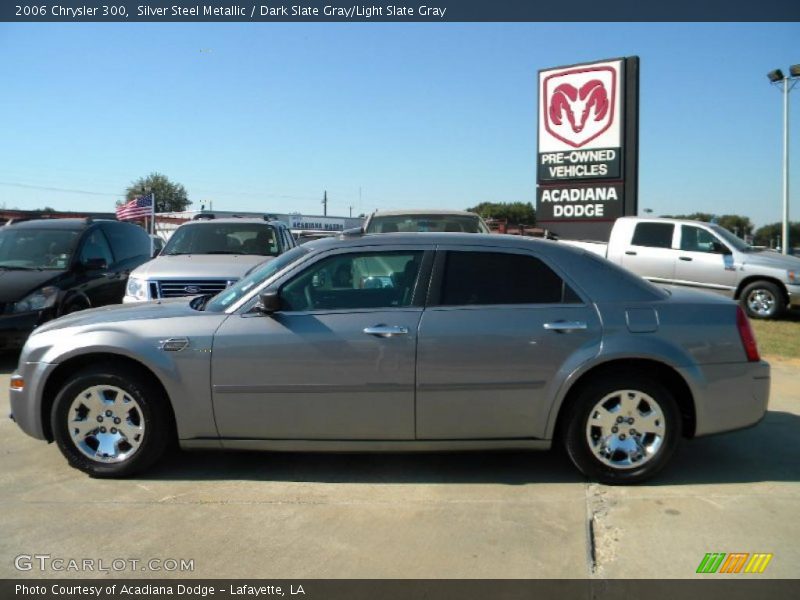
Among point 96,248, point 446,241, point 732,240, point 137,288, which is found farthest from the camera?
point 732,240

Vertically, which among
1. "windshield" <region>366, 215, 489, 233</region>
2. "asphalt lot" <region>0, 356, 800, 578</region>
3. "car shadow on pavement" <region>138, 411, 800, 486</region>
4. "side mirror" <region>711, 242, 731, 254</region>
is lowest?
"asphalt lot" <region>0, 356, 800, 578</region>

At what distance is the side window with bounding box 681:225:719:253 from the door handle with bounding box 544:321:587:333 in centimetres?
964

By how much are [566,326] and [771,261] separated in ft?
31.5

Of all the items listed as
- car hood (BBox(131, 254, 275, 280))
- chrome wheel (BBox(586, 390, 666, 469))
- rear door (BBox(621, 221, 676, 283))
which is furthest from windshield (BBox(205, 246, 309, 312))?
rear door (BBox(621, 221, 676, 283))

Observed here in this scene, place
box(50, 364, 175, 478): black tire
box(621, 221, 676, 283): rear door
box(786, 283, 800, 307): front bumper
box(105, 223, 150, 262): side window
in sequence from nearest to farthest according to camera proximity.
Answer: box(50, 364, 175, 478): black tire < box(105, 223, 150, 262): side window < box(786, 283, 800, 307): front bumper < box(621, 221, 676, 283): rear door

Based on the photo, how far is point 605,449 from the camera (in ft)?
14.3

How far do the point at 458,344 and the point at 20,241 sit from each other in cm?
757

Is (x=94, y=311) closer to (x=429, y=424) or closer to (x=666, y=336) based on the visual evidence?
(x=429, y=424)

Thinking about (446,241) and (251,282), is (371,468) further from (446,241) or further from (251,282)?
(446,241)

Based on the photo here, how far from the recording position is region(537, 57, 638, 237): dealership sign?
50.3ft

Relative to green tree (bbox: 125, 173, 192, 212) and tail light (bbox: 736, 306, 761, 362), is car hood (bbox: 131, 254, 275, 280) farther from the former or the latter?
green tree (bbox: 125, 173, 192, 212)

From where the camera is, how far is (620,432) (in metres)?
4.36

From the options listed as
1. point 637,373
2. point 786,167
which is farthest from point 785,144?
point 637,373

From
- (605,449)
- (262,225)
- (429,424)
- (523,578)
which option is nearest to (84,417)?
(429,424)
